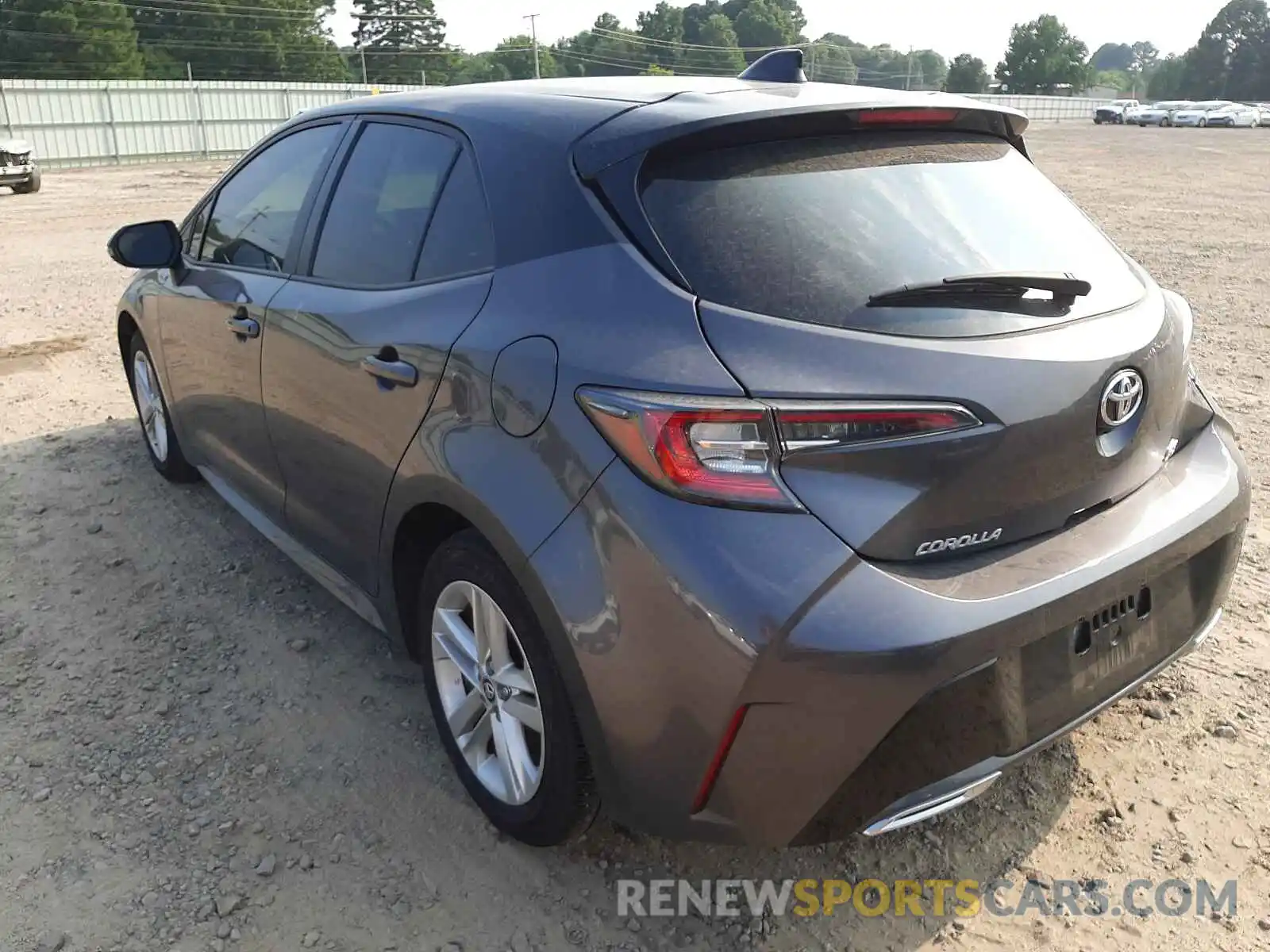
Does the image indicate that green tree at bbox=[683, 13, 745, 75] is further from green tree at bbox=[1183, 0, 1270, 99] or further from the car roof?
the car roof

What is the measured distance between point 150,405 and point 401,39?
282ft

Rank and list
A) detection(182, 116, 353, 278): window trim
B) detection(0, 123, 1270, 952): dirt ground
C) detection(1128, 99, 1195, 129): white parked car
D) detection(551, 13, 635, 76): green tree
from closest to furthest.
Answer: detection(0, 123, 1270, 952): dirt ground
detection(182, 116, 353, 278): window trim
detection(1128, 99, 1195, 129): white parked car
detection(551, 13, 635, 76): green tree

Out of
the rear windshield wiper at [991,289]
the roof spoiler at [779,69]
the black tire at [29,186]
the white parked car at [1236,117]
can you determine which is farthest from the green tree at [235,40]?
the rear windshield wiper at [991,289]

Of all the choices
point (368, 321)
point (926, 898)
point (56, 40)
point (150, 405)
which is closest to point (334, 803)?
point (368, 321)

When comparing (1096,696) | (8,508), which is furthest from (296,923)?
(8,508)

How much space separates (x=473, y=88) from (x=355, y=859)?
214 centimetres

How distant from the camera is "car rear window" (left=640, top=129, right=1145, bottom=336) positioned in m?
2.09

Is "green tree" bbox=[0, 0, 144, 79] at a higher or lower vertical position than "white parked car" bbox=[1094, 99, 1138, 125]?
higher

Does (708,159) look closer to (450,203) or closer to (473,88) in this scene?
(450,203)

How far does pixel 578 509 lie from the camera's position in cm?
204

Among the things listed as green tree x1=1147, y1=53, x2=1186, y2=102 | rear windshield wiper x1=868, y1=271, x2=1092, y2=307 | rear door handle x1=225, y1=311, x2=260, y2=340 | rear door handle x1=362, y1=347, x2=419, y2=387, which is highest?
green tree x1=1147, y1=53, x2=1186, y2=102

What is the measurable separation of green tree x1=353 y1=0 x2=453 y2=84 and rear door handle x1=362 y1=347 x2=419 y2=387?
269 ft

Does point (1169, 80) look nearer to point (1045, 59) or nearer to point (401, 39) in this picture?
point (1045, 59)

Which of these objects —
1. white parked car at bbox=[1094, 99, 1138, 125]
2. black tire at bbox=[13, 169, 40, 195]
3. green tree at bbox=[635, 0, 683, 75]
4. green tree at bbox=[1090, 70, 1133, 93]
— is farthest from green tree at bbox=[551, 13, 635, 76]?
black tire at bbox=[13, 169, 40, 195]
